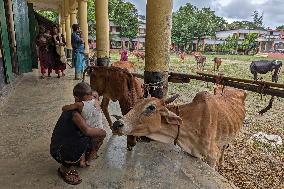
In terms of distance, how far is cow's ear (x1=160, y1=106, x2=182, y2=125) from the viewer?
3523 millimetres

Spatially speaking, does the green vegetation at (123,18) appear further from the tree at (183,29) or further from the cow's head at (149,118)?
the cow's head at (149,118)

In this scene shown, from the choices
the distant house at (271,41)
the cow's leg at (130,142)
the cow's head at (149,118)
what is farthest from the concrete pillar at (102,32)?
the distant house at (271,41)

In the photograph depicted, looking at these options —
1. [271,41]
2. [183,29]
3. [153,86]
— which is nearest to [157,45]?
[153,86]

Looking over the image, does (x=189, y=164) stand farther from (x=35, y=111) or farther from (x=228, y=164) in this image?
(x=35, y=111)

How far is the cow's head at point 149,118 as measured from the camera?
3.40 m

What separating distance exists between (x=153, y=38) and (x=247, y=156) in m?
2.96

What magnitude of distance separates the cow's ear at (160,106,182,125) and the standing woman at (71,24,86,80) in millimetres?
6181

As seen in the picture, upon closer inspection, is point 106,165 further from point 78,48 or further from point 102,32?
point 78,48

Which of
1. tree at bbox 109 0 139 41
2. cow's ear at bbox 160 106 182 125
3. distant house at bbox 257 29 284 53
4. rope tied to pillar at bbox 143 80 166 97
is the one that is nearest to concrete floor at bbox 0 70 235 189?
cow's ear at bbox 160 106 182 125

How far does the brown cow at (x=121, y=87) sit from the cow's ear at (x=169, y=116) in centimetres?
74

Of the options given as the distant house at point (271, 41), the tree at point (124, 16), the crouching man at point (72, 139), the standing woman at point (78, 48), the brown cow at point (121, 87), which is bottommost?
the crouching man at point (72, 139)

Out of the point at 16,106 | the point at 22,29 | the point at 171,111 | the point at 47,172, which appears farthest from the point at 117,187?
the point at 22,29

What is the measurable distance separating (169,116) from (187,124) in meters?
0.34

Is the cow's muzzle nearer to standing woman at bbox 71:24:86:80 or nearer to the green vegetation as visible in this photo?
standing woman at bbox 71:24:86:80
